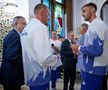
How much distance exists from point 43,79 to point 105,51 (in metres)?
0.86

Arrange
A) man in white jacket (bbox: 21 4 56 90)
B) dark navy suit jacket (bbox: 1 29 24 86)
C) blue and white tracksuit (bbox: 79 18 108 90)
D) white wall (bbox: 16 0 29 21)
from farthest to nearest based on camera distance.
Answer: white wall (bbox: 16 0 29 21), dark navy suit jacket (bbox: 1 29 24 86), blue and white tracksuit (bbox: 79 18 108 90), man in white jacket (bbox: 21 4 56 90)

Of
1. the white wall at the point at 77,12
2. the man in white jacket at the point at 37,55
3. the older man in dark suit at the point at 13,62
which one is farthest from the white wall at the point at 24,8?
the man in white jacket at the point at 37,55

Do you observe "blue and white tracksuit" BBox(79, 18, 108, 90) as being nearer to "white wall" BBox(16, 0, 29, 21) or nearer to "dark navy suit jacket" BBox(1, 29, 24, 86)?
"dark navy suit jacket" BBox(1, 29, 24, 86)

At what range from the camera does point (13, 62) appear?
332 centimetres

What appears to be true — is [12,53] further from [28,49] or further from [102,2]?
[102,2]

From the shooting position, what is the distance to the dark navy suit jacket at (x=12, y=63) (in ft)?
10.7

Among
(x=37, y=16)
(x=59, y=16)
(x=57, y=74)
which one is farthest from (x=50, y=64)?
(x=59, y=16)

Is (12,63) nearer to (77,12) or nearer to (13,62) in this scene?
(13,62)

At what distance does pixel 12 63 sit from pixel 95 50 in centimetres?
108

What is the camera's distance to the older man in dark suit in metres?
3.26

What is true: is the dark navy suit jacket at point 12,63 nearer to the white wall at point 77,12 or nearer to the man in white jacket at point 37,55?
the man in white jacket at point 37,55

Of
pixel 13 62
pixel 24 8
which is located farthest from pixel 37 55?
pixel 24 8

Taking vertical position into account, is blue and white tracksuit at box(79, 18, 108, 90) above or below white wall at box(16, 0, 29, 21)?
below

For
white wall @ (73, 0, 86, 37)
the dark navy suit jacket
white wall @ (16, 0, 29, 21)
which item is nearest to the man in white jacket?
the dark navy suit jacket
